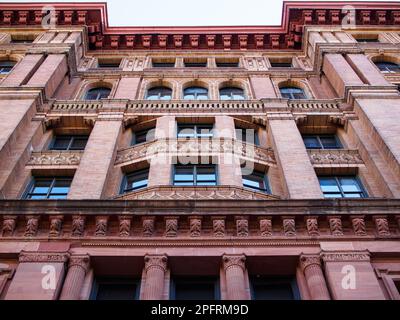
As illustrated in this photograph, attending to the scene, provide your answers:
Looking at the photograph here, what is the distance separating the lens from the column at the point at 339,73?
23.1m

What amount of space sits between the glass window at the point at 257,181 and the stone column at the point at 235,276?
4792 millimetres

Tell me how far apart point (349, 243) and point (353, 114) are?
9.75 metres

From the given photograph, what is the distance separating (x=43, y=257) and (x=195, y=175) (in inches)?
265

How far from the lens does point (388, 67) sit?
89.4ft

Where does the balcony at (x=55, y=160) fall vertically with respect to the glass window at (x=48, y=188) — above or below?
above

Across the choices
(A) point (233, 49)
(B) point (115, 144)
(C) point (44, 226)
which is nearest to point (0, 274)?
(C) point (44, 226)

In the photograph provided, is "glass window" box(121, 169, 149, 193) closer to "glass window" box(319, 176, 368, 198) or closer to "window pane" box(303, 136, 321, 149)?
"glass window" box(319, 176, 368, 198)

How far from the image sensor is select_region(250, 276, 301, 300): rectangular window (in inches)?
497

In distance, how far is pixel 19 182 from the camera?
17422 mm

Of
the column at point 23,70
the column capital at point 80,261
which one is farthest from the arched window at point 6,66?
the column capital at point 80,261

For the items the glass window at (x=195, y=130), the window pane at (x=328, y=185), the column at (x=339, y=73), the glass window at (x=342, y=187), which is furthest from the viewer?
the column at (x=339, y=73)

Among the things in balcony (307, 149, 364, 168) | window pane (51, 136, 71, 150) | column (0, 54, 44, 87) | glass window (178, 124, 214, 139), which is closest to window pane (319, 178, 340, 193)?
balcony (307, 149, 364, 168)

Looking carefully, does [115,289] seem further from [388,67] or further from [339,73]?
[388,67]

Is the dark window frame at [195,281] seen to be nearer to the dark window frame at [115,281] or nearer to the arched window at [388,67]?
the dark window frame at [115,281]
